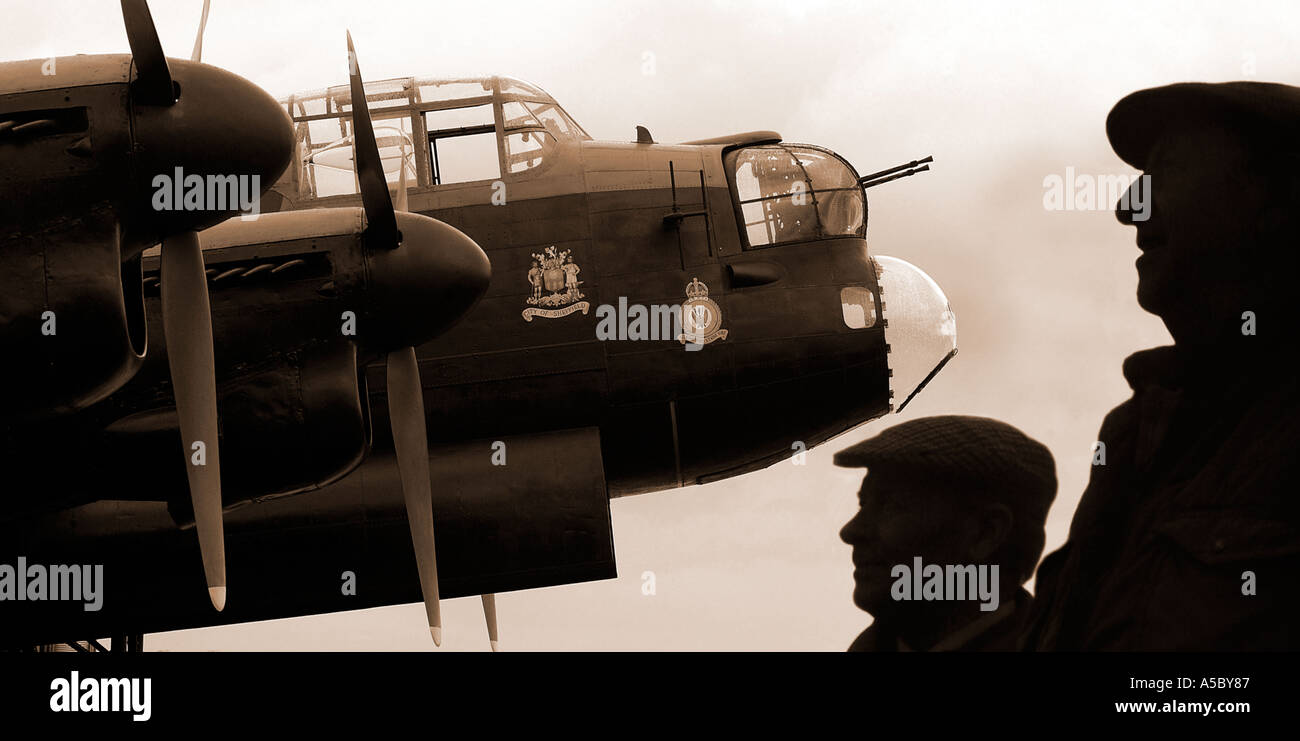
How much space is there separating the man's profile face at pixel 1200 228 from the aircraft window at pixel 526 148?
845 cm

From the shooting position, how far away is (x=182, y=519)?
901cm

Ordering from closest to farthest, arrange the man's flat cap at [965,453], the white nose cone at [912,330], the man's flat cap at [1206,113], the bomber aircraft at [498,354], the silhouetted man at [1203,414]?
1. the silhouetted man at [1203,414]
2. the man's flat cap at [1206,113]
3. the man's flat cap at [965,453]
4. the bomber aircraft at [498,354]
5. the white nose cone at [912,330]

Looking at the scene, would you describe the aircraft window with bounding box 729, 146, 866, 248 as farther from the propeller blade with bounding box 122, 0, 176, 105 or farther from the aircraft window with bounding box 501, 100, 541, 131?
the propeller blade with bounding box 122, 0, 176, 105

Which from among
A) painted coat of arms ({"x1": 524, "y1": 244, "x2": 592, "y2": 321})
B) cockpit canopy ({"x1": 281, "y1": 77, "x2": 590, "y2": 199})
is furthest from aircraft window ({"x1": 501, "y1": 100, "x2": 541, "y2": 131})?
painted coat of arms ({"x1": 524, "y1": 244, "x2": 592, "y2": 321})

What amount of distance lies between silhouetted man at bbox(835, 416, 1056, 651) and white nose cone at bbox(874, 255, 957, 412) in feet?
23.2

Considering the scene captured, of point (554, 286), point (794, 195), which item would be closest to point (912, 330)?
A: point (794, 195)

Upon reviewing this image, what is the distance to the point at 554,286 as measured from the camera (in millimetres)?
11445

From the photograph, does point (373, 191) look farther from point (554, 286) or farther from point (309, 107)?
point (309, 107)

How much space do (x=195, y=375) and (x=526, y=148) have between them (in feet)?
14.5

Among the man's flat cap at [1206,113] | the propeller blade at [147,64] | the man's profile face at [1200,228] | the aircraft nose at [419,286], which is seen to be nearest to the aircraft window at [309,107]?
the aircraft nose at [419,286]

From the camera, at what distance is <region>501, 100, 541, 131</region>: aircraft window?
12.1 m

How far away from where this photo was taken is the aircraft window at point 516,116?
1206 centimetres

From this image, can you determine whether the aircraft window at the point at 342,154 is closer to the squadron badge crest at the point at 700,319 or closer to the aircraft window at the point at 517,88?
the aircraft window at the point at 517,88
